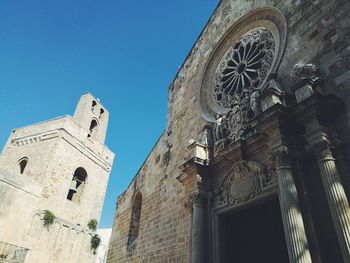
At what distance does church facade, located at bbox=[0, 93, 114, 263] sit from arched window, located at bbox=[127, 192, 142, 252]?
7.26 m

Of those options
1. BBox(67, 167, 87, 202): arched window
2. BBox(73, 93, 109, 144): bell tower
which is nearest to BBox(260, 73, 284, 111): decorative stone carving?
BBox(67, 167, 87, 202): arched window

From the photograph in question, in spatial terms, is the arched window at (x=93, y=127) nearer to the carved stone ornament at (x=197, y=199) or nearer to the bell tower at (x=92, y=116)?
the bell tower at (x=92, y=116)

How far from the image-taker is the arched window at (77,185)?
1909cm

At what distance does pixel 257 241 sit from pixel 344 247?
221cm

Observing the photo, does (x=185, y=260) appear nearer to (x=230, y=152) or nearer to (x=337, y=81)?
(x=230, y=152)

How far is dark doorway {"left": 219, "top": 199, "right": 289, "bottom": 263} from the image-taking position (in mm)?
5023

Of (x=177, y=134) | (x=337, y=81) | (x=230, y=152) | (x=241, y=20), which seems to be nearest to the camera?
(x=337, y=81)

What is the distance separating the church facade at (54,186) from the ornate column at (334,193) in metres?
13.4

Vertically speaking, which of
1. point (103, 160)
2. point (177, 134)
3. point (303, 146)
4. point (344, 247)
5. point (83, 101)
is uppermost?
point (83, 101)

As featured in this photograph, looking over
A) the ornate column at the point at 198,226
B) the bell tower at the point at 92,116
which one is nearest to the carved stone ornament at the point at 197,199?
the ornate column at the point at 198,226

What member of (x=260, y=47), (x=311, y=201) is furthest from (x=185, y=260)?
(x=260, y=47)

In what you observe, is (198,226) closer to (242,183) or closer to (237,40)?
(242,183)

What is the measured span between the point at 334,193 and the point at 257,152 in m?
1.86

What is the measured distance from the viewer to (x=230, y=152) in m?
5.75
